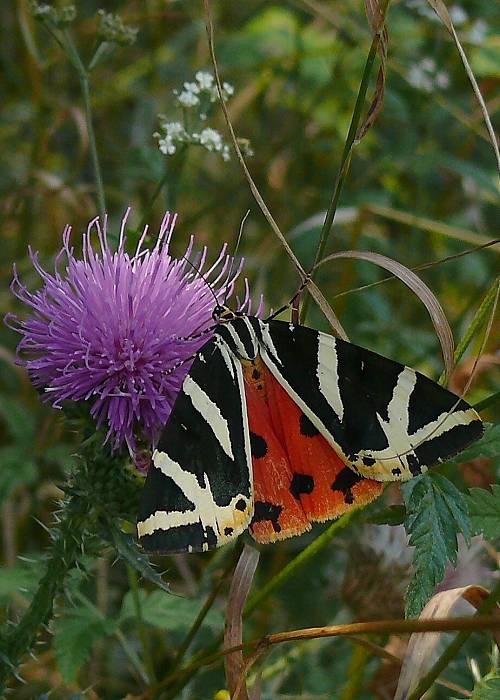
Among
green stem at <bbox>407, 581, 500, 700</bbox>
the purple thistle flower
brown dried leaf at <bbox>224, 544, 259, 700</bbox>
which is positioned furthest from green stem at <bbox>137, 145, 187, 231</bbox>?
green stem at <bbox>407, 581, 500, 700</bbox>

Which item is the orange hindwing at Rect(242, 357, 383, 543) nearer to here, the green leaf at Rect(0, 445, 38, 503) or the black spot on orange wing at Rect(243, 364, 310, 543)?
the black spot on orange wing at Rect(243, 364, 310, 543)

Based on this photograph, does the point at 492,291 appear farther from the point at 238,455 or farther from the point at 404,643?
the point at 404,643

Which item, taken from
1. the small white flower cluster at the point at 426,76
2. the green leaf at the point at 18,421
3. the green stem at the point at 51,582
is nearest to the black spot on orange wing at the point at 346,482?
the green stem at the point at 51,582

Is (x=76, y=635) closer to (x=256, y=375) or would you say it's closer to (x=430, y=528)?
(x=256, y=375)

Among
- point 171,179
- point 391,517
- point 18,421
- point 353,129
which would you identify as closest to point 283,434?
point 391,517

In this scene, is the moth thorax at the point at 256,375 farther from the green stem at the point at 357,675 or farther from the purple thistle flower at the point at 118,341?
the green stem at the point at 357,675

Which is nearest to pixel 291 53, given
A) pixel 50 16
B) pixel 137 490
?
pixel 50 16
